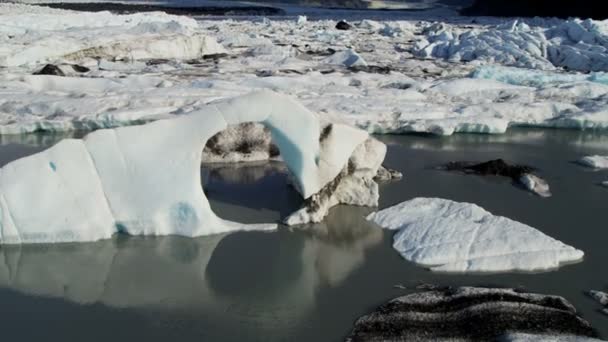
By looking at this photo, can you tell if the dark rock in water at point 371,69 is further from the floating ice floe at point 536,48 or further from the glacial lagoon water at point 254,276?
the glacial lagoon water at point 254,276

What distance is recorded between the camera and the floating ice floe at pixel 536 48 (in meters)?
12.3

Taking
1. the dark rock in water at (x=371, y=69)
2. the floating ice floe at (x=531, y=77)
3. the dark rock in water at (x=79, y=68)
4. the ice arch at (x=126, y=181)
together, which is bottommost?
the dark rock in water at (x=79, y=68)

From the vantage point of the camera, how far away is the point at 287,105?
381cm

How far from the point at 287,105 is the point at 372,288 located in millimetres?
1314

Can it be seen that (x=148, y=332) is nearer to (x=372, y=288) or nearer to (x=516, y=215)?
(x=372, y=288)

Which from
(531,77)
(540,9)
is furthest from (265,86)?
(540,9)

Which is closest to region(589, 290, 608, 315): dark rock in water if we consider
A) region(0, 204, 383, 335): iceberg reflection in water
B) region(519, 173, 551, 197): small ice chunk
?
region(0, 204, 383, 335): iceberg reflection in water

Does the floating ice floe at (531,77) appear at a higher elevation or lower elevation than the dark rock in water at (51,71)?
higher

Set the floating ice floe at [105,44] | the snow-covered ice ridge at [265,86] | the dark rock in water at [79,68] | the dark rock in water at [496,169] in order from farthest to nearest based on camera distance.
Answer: the floating ice floe at [105,44], the dark rock in water at [79,68], the snow-covered ice ridge at [265,86], the dark rock in water at [496,169]

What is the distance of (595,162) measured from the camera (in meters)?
5.46

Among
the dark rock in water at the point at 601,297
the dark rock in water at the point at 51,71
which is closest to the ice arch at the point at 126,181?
the dark rock in water at the point at 601,297

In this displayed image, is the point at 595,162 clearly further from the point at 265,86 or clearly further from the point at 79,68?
the point at 79,68

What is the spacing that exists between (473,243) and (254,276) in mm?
1249

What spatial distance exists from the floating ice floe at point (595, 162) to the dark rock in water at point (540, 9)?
24.0 metres
